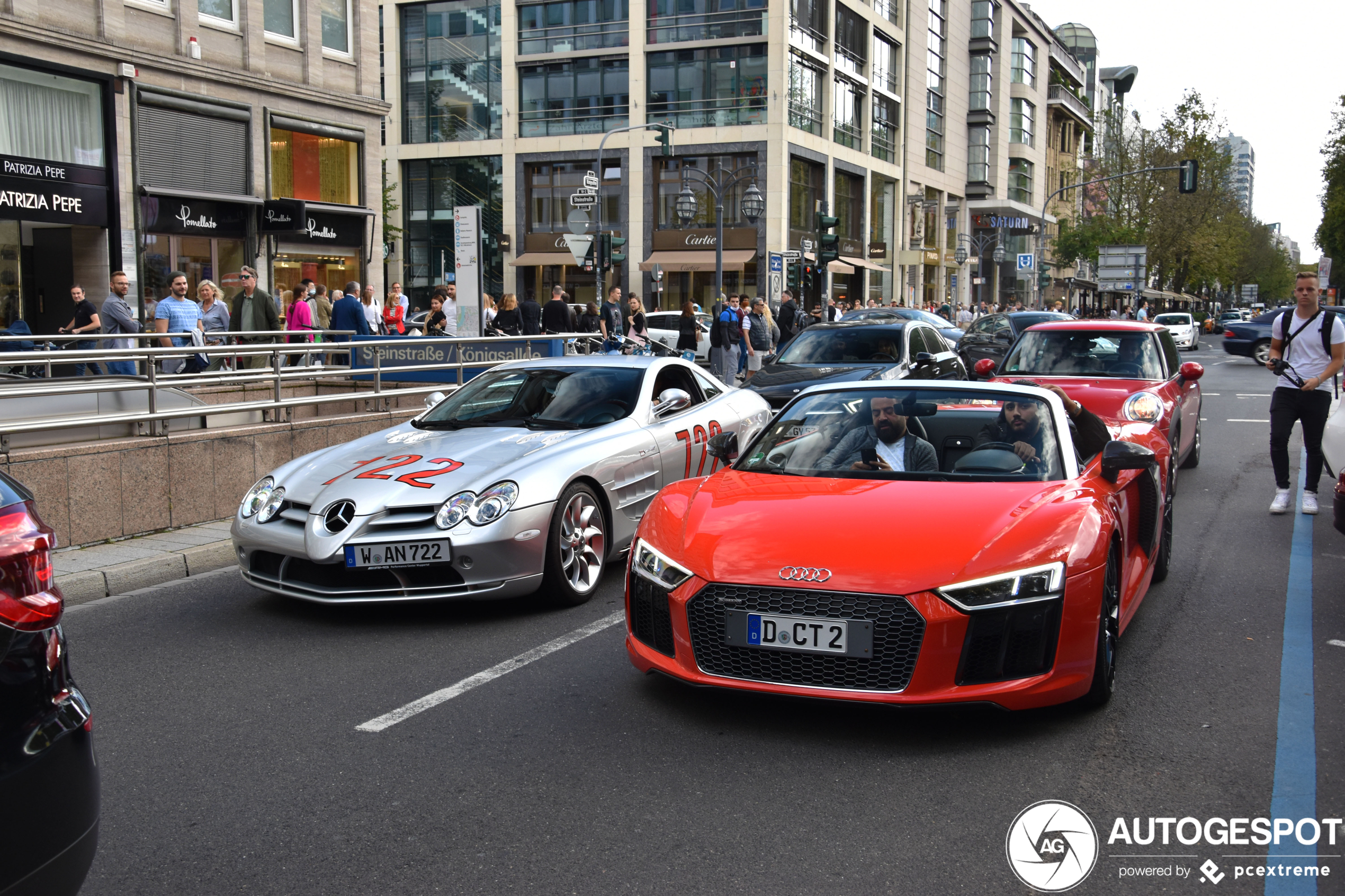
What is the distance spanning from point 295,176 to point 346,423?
15.8m

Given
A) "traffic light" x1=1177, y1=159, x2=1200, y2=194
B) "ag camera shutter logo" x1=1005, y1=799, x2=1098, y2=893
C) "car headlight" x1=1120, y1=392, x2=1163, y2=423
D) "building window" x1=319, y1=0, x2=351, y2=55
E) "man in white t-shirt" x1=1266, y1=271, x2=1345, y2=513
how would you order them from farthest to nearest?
"traffic light" x1=1177, y1=159, x2=1200, y2=194, "building window" x1=319, y1=0, x2=351, y2=55, "car headlight" x1=1120, y1=392, x2=1163, y2=423, "man in white t-shirt" x1=1266, y1=271, x2=1345, y2=513, "ag camera shutter logo" x1=1005, y1=799, x2=1098, y2=893

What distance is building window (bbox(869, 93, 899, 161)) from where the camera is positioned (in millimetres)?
52875

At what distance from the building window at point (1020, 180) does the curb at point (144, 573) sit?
233 ft

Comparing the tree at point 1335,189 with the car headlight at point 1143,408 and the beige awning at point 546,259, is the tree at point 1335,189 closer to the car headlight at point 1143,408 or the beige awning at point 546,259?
the beige awning at point 546,259

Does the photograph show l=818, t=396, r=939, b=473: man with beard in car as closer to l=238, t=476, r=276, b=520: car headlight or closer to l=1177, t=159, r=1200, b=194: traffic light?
l=238, t=476, r=276, b=520: car headlight

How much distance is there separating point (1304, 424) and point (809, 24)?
39.4m

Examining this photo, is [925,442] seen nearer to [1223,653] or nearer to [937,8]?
[1223,653]

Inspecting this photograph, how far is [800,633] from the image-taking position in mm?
4262

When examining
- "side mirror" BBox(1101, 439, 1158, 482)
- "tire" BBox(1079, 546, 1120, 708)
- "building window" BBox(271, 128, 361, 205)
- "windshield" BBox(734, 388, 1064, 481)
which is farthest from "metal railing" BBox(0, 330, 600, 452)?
"building window" BBox(271, 128, 361, 205)

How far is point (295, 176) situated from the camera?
2489cm

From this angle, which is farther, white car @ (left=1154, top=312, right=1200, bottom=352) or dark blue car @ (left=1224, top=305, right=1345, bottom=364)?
white car @ (left=1154, top=312, right=1200, bottom=352)

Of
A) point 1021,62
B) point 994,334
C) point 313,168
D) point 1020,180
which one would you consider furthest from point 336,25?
point 1020,180

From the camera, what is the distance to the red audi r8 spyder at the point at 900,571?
418cm

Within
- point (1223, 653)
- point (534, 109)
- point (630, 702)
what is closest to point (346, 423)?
point (630, 702)
